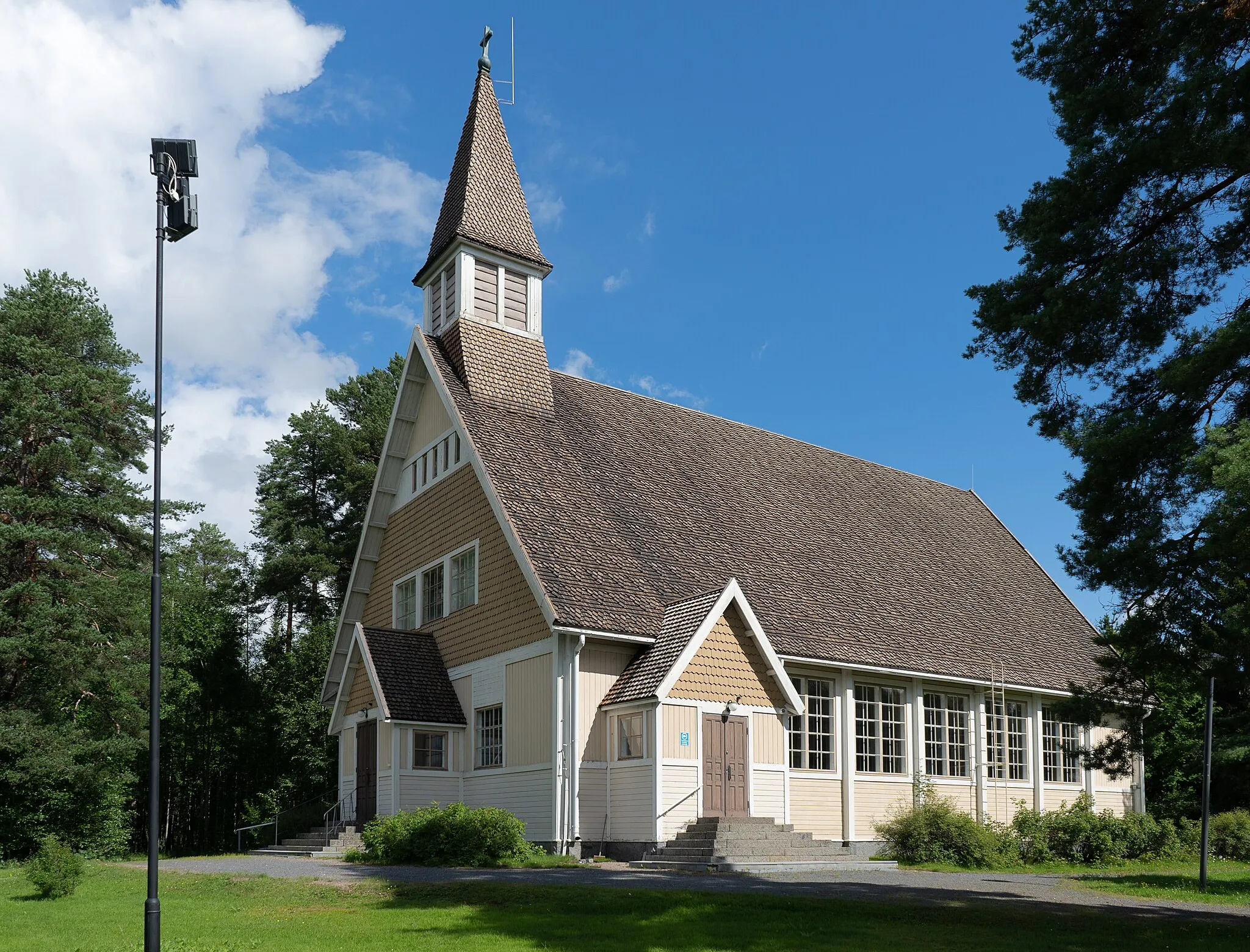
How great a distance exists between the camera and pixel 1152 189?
13.2 m

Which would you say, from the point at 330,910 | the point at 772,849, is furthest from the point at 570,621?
the point at 330,910

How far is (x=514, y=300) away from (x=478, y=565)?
270 inches

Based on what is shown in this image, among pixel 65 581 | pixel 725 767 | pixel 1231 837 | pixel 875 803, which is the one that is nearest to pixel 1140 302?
pixel 725 767

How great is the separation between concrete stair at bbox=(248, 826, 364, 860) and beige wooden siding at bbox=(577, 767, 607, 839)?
15.8ft

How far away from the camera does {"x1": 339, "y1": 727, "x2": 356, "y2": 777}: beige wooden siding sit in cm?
2739

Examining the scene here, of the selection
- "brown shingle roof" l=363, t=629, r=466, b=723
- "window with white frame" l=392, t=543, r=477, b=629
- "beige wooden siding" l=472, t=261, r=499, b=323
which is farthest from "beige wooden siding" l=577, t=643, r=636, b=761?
"beige wooden siding" l=472, t=261, r=499, b=323

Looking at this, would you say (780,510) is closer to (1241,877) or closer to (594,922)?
(1241,877)

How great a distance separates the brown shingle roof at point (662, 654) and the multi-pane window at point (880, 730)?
5.74 meters

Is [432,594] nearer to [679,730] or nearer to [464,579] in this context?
[464,579]

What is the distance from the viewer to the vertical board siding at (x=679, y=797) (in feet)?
67.7

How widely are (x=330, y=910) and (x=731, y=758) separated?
9.89m

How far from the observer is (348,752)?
28.0m

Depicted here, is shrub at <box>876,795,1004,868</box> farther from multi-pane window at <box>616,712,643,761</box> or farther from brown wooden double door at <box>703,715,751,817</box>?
multi-pane window at <box>616,712,643,761</box>

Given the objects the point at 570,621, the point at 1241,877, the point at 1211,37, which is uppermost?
the point at 1211,37
